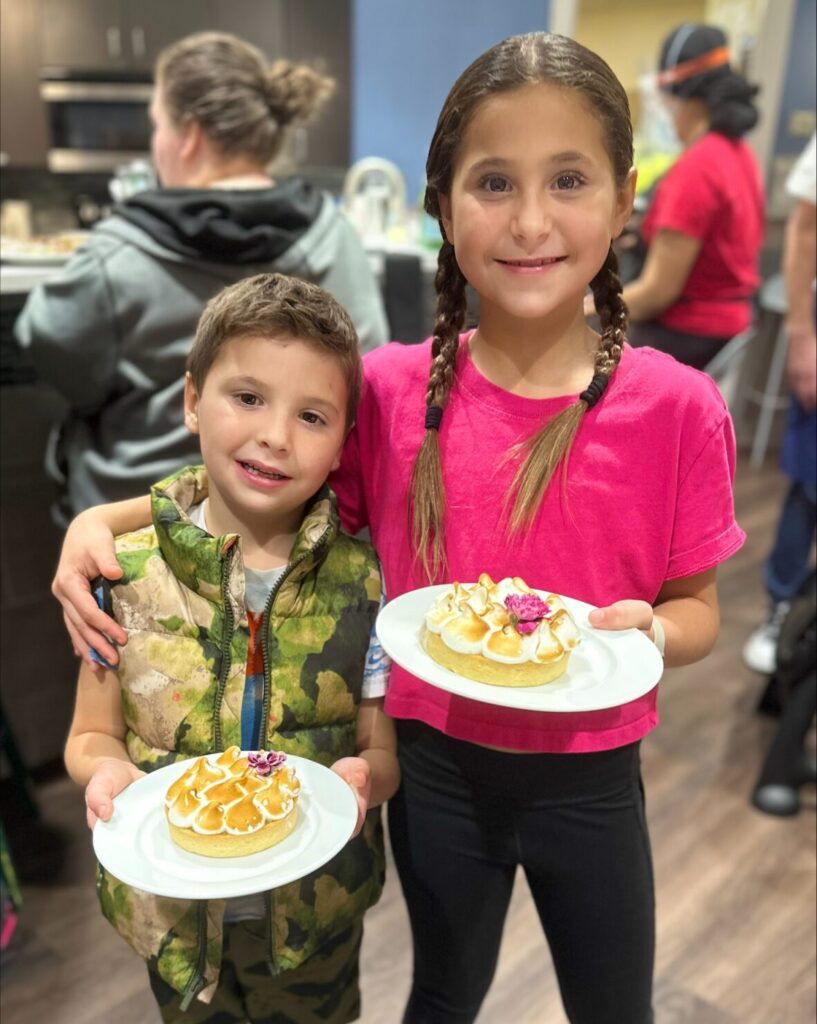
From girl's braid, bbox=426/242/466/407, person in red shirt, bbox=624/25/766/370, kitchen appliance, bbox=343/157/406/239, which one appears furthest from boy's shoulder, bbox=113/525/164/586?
kitchen appliance, bbox=343/157/406/239

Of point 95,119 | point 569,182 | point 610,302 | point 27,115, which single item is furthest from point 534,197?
point 95,119

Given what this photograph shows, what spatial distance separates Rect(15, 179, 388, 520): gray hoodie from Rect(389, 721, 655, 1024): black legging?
2.91ft

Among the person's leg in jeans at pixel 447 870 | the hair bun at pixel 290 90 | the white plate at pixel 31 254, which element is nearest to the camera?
the person's leg in jeans at pixel 447 870

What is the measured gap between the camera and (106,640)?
95cm

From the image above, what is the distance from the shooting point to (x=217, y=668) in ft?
3.12

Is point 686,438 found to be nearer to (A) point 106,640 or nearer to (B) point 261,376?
(B) point 261,376

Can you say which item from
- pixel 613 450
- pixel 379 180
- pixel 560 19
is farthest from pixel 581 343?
pixel 560 19

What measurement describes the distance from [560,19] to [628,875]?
425cm

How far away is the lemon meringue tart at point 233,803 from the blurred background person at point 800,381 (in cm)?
159

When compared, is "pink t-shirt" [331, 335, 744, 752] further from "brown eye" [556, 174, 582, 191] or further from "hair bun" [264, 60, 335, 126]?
"hair bun" [264, 60, 335, 126]

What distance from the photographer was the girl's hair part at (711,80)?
8.14ft

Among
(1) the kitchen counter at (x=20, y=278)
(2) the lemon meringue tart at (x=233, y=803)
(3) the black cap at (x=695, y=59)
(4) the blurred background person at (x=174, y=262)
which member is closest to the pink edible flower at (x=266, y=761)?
(2) the lemon meringue tart at (x=233, y=803)

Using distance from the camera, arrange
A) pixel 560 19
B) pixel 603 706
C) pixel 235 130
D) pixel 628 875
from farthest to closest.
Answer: pixel 560 19, pixel 235 130, pixel 628 875, pixel 603 706

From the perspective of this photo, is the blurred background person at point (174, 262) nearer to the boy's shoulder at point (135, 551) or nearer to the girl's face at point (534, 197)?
the boy's shoulder at point (135, 551)
